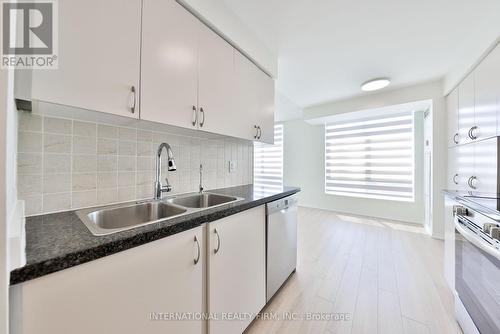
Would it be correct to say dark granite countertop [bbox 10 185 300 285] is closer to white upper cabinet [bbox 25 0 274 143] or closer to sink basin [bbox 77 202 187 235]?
sink basin [bbox 77 202 187 235]

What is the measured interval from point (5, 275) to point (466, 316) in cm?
223

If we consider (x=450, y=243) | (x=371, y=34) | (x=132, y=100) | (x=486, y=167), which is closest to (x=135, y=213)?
(x=132, y=100)

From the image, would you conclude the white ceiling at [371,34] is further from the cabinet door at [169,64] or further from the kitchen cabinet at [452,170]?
the kitchen cabinet at [452,170]

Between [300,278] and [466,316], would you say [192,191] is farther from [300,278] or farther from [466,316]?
[466,316]

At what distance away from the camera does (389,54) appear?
7.64 feet

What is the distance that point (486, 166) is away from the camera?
192 centimetres

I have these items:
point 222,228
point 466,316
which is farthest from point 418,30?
point 222,228

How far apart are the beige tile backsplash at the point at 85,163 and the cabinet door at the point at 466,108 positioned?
10.2ft

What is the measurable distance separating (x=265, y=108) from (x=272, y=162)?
4.07 metres

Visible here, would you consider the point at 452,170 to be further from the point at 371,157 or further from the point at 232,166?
the point at 232,166

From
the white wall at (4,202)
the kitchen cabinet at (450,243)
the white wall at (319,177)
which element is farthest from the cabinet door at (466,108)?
the white wall at (4,202)

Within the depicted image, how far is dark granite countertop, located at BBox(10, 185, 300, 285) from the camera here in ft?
1.72

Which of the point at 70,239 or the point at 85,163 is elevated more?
the point at 85,163

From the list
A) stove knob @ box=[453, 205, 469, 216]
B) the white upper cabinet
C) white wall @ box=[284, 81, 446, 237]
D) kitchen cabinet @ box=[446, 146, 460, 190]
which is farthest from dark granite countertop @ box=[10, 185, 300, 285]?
white wall @ box=[284, 81, 446, 237]
